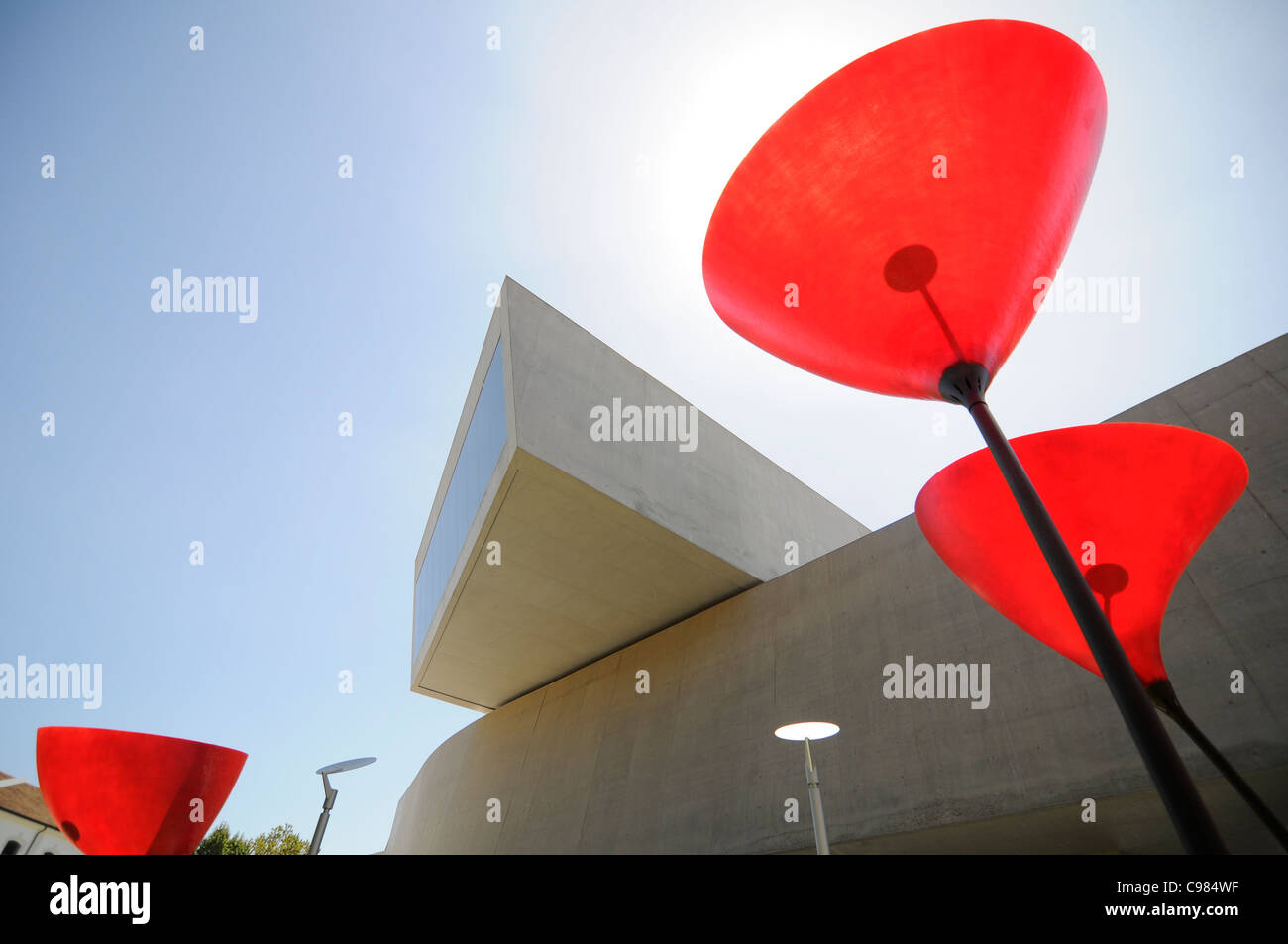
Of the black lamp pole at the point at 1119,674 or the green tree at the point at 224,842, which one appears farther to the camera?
the green tree at the point at 224,842

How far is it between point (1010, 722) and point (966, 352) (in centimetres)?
520

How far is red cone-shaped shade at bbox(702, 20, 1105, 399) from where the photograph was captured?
13.3 feet

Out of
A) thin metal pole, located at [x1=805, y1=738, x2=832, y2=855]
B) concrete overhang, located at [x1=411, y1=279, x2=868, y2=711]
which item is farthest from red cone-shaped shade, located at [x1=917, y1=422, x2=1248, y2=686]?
concrete overhang, located at [x1=411, y1=279, x2=868, y2=711]

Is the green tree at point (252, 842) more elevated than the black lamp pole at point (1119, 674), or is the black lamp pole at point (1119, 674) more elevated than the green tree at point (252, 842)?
the black lamp pole at point (1119, 674)

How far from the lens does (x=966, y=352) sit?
4332mm

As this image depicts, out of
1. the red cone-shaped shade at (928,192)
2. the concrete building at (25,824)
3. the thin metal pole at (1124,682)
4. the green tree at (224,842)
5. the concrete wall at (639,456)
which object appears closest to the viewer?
the thin metal pole at (1124,682)

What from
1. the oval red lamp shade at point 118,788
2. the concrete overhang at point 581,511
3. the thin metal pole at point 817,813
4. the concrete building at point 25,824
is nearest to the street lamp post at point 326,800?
the oval red lamp shade at point 118,788

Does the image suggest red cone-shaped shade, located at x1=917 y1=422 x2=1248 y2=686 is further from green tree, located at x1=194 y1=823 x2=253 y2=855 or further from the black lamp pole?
green tree, located at x1=194 y1=823 x2=253 y2=855

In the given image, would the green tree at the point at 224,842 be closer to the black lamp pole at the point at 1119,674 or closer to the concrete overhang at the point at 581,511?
the concrete overhang at the point at 581,511

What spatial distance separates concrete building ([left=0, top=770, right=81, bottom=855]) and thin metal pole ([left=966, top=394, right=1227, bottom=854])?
25639mm

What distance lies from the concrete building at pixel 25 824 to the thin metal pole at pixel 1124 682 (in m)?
25.6

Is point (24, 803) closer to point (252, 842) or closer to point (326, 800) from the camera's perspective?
point (252, 842)

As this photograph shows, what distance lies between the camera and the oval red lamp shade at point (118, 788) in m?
8.80
